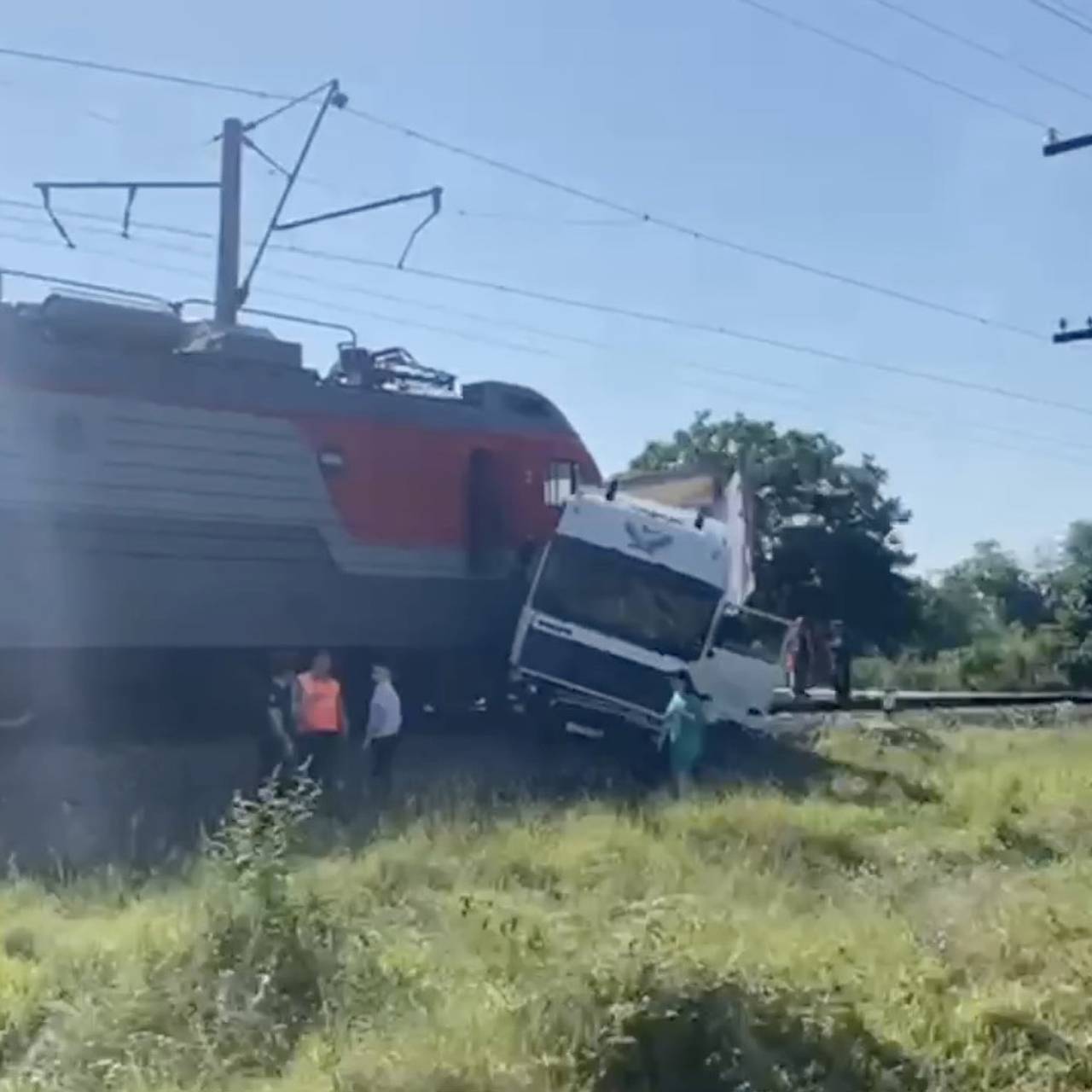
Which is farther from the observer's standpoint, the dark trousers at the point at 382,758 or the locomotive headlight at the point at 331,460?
the locomotive headlight at the point at 331,460

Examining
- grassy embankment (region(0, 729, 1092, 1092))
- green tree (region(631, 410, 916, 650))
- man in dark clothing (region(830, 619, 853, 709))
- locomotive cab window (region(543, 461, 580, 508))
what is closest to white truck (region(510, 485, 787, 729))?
locomotive cab window (region(543, 461, 580, 508))

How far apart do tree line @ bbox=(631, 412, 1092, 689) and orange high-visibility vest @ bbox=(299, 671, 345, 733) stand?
22696 mm

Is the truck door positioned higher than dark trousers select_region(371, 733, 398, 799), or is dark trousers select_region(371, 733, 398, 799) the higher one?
the truck door

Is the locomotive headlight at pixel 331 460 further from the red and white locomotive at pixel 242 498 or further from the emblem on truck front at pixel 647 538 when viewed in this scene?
the emblem on truck front at pixel 647 538

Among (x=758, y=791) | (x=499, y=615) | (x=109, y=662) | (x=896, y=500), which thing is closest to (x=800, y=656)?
(x=499, y=615)

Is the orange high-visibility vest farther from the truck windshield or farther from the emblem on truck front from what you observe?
the emblem on truck front

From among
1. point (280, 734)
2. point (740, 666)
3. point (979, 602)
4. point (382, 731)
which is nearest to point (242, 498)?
point (280, 734)

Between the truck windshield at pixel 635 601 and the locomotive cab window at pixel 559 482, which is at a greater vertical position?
the locomotive cab window at pixel 559 482

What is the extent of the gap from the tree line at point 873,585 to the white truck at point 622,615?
19.5 m

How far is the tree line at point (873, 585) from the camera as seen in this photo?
130 feet

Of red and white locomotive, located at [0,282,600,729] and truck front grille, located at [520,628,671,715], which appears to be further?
truck front grille, located at [520,628,671,715]

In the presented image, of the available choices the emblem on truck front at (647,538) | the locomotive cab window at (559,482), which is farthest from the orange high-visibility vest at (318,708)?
the locomotive cab window at (559,482)

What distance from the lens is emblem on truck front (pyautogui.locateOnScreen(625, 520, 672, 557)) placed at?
15641 mm

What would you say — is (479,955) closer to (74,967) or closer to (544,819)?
(74,967)
